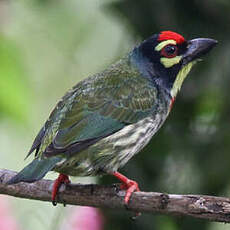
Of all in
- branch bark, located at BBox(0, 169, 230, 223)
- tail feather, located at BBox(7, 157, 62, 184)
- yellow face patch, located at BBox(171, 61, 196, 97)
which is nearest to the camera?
branch bark, located at BBox(0, 169, 230, 223)

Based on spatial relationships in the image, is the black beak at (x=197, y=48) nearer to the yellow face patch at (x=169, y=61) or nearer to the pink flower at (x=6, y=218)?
the yellow face patch at (x=169, y=61)

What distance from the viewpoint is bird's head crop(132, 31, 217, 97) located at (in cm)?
496

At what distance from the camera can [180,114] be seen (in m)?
5.23

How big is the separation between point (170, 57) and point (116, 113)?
1.96 ft

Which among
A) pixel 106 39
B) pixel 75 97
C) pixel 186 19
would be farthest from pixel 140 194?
pixel 106 39

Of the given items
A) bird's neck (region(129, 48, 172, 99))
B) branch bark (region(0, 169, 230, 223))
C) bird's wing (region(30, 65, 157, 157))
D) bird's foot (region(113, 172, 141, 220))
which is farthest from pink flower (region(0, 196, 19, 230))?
bird's neck (region(129, 48, 172, 99))

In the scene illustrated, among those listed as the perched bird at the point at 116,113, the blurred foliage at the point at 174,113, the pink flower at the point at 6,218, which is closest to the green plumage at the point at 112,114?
the perched bird at the point at 116,113

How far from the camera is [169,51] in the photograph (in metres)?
5.00

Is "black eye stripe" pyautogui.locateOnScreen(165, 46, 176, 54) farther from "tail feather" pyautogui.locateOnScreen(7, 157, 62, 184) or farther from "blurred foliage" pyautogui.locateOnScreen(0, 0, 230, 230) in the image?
"tail feather" pyautogui.locateOnScreen(7, 157, 62, 184)

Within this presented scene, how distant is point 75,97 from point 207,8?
121cm

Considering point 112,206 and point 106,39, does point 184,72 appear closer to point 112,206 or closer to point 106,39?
point 112,206

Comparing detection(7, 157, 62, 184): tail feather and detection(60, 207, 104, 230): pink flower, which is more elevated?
detection(7, 157, 62, 184): tail feather

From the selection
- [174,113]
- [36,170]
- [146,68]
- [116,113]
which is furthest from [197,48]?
[36,170]

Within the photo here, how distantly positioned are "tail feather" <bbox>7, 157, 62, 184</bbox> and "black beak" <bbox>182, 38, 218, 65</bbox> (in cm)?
121
